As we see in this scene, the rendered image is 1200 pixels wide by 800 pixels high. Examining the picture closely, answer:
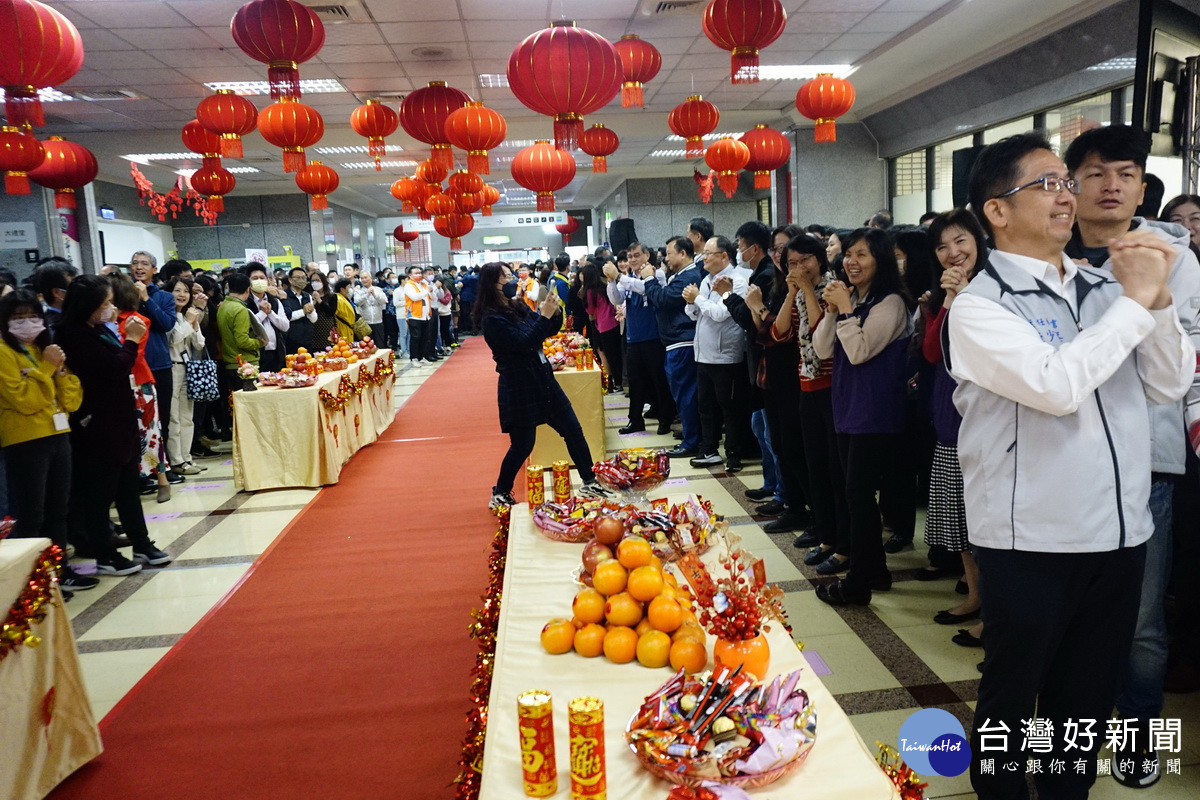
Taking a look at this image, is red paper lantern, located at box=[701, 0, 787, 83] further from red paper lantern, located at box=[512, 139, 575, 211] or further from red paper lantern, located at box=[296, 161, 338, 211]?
red paper lantern, located at box=[296, 161, 338, 211]

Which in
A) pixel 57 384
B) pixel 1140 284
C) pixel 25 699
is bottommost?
pixel 25 699

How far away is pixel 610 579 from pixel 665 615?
0.59ft

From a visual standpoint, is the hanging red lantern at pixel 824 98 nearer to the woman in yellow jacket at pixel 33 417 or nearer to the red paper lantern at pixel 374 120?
the red paper lantern at pixel 374 120

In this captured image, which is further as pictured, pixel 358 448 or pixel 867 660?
pixel 358 448

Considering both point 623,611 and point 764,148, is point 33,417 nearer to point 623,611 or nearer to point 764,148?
point 623,611

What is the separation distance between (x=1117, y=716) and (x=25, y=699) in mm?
3030

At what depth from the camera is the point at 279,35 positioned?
13.7 ft

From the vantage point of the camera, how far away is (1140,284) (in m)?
1.38

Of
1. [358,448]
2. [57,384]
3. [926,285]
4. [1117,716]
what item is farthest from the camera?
[358,448]

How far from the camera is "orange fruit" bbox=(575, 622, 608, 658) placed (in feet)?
5.56

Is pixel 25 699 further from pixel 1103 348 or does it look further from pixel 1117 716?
pixel 1117 716

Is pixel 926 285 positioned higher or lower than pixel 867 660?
higher

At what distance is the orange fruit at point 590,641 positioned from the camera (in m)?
1.70

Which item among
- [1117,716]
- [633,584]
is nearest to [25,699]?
[633,584]
